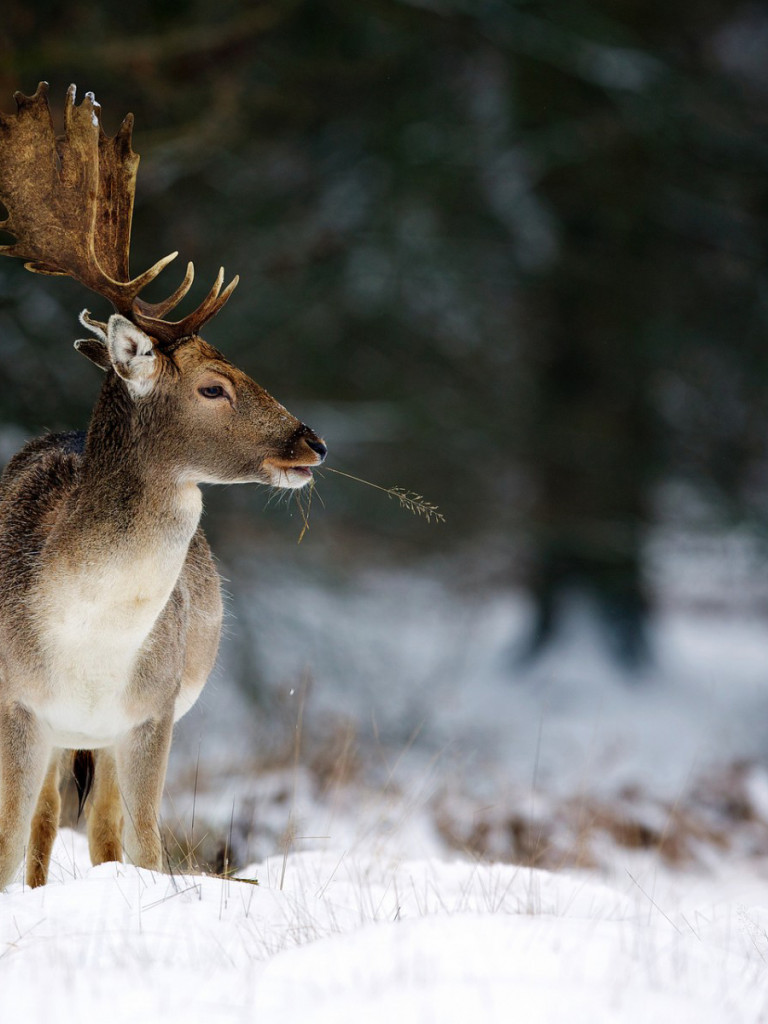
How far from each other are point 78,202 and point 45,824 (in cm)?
202

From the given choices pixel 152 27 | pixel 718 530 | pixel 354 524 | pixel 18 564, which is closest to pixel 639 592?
pixel 718 530

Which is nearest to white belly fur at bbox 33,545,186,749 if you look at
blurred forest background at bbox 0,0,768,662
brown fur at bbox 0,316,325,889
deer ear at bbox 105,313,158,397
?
brown fur at bbox 0,316,325,889

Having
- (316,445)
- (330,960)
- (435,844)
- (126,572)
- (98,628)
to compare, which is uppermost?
(316,445)

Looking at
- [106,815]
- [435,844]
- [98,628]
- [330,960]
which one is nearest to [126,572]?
[98,628]

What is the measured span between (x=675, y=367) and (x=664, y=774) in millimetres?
4312

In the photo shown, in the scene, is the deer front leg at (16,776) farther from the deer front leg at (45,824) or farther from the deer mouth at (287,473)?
the deer mouth at (287,473)

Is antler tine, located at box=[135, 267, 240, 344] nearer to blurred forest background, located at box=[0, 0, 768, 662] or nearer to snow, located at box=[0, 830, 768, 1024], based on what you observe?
snow, located at box=[0, 830, 768, 1024]

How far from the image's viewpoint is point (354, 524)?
41.7ft

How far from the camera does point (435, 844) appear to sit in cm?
738

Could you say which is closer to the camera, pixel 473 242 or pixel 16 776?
pixel 16 776

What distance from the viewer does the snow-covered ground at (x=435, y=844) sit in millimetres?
2779

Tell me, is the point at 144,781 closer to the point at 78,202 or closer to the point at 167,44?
the point at 78,202

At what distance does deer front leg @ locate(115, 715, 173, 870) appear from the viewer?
3.80 meters

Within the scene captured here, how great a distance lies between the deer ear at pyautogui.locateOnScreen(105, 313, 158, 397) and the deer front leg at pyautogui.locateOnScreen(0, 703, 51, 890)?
3.36 feet
